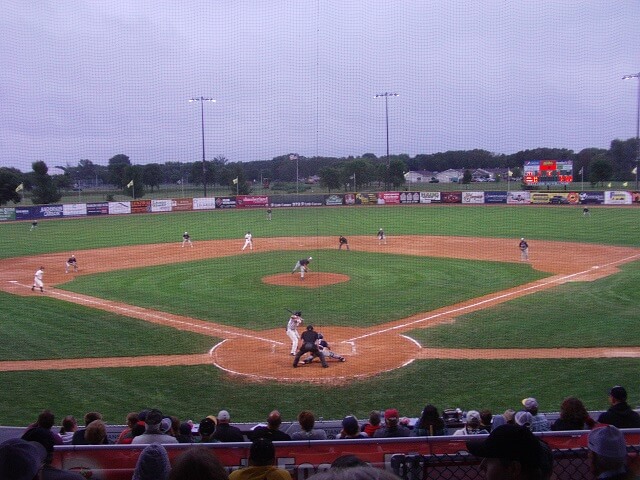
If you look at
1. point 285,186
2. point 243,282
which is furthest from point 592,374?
point 285,186

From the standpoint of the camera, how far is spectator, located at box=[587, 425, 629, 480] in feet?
9.43

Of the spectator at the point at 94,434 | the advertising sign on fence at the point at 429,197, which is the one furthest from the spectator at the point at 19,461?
the advertising sign on fence at the point at 429,197

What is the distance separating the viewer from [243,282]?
24.8 meters

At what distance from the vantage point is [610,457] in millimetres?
2875

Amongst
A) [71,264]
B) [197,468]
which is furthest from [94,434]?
[71,264]

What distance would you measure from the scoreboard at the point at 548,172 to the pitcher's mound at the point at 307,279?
33.8 meters

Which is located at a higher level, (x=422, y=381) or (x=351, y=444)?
(x=351, y=444)

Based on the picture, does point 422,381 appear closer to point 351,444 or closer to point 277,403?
point 277,403

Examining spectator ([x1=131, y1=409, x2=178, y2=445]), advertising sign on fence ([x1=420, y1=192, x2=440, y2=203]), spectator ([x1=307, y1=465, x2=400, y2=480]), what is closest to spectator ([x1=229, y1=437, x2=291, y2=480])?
spectator ([x1=307, y1=465, x2=400, y2=480])

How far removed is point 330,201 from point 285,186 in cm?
497

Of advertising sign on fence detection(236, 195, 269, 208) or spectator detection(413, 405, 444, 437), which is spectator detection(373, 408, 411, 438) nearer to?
spectator detection(413, 405, 444, 437)

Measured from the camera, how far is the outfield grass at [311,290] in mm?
19281

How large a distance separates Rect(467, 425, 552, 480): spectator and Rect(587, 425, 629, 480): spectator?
650 millimetres

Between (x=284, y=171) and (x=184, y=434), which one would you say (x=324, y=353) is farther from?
(x=284, y=171)
